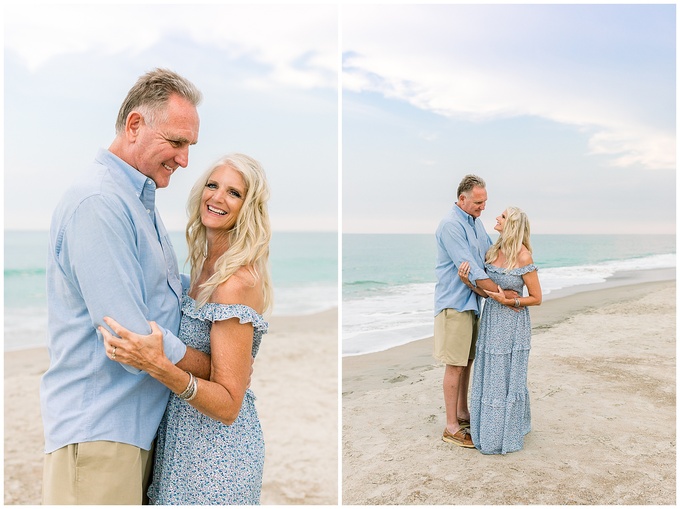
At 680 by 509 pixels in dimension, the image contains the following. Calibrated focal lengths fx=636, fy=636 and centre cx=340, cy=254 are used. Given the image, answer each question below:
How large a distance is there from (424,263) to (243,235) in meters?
19.5

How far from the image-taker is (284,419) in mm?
6523

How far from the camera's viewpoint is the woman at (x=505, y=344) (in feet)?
12.6

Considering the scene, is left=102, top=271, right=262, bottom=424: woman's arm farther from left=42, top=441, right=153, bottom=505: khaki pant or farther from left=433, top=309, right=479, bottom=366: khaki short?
left=433, top=309, right=479, bottom=366: khaki short

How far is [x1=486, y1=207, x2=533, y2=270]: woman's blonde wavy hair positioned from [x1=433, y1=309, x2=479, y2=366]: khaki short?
486 mm

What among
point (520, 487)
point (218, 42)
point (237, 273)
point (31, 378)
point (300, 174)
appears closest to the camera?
point (237, 273)

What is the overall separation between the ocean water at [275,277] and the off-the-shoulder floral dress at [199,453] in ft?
31.5

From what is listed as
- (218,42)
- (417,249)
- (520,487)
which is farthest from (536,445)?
(218,42)

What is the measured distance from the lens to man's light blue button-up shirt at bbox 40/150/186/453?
155 centimetres

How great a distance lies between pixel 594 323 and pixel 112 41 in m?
17.6

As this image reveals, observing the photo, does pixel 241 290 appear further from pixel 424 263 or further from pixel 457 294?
pixel 424 263

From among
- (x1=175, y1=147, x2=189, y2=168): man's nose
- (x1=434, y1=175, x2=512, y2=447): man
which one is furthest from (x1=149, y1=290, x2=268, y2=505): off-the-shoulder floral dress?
(x1=434, y1=175, x2=512, y2=447): man

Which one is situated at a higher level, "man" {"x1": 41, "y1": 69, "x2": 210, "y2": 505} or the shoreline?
"man" {"x1": 41, "y1": 69, "x2": 210, "y2": 505}

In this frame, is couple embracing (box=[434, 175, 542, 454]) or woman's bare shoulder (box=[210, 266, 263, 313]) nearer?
woman's bare shoulder (box=[210, 266, 263, 313])

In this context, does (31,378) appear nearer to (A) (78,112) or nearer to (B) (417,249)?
(A) (78,112)
